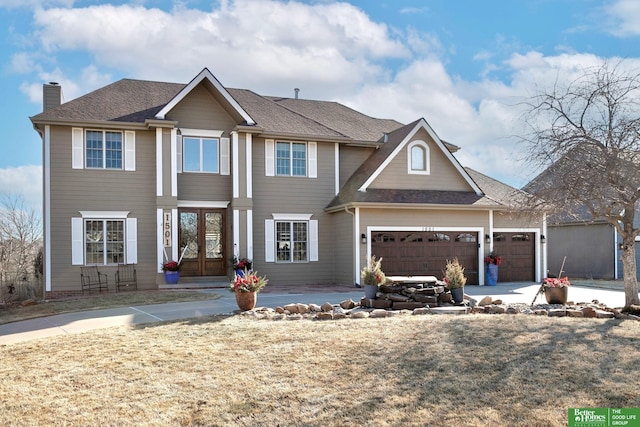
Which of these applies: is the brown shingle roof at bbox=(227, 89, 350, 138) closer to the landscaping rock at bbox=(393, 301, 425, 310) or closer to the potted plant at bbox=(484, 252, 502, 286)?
the potted plant at bbox=(484, 252, 502, 286)

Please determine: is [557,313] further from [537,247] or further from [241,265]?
[537,247]

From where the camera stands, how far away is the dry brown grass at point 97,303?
44.5ft

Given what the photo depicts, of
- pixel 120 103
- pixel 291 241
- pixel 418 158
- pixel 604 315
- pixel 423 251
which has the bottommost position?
pixel 604 315

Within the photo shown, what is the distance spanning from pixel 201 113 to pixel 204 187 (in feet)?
8.76

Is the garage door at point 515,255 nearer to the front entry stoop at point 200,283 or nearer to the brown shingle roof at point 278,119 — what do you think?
the brown shingle roof at point 278,119

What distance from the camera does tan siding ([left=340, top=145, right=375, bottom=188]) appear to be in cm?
2167

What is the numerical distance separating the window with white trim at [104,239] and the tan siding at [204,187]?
2.02m

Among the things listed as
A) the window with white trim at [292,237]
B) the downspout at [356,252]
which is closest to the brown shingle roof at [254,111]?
the window with white trim at [292,237]

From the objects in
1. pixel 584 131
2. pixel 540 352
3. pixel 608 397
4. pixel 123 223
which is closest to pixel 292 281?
pixel 123 223

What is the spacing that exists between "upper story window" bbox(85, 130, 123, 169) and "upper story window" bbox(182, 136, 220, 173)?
2.22m

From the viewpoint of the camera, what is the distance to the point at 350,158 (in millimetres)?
21906

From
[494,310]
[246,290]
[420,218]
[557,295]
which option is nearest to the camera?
[494,310]

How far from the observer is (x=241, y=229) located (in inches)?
758

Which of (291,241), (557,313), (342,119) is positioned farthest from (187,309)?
(342,119)
